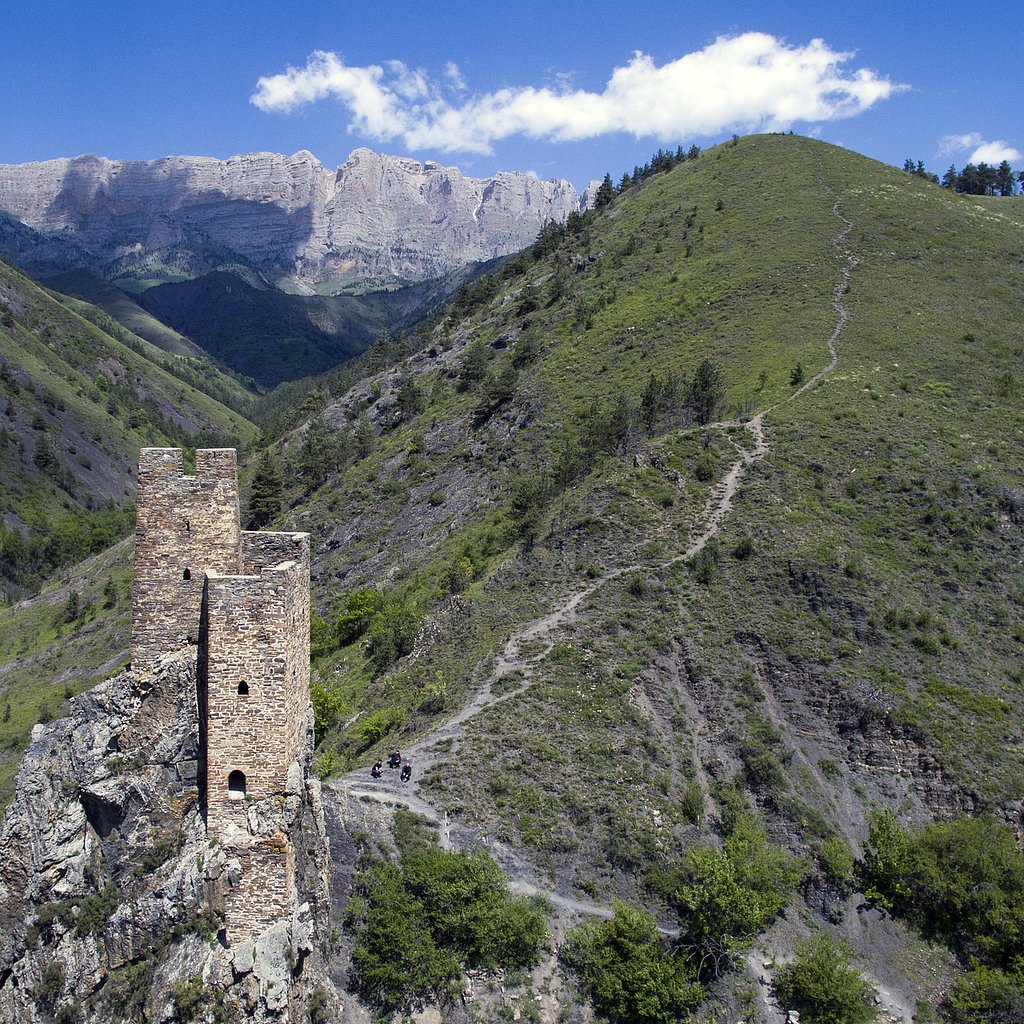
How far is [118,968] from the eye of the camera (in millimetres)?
18328

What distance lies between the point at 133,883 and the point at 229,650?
261 inches

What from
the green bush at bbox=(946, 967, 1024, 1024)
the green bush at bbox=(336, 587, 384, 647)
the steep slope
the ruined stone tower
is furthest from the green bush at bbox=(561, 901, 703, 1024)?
the green bush at bbox=(336, 587, 384, 647)

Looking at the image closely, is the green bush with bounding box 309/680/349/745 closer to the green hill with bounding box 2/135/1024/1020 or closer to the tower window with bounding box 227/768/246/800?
the green hill with bounding box 2/135/1024/1020

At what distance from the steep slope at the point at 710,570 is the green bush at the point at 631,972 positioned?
7.90 ft

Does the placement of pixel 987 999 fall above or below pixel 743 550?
below

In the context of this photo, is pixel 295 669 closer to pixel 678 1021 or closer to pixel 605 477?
pixel 678 1021

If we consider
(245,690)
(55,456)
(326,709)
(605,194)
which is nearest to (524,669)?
(326,709)

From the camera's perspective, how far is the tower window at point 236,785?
60.8 ft

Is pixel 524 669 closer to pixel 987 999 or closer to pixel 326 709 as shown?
pixel 326 709

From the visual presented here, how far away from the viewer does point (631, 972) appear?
2241 centimetres

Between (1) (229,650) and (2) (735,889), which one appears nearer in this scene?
(1) (229,650)

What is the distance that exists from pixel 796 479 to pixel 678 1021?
3315 centimetres

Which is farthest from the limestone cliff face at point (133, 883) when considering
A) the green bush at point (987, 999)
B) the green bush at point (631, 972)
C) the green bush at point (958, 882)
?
the green bush at point (958, 882)

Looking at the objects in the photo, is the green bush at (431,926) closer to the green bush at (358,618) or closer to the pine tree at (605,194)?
the green bush at (358,618)
